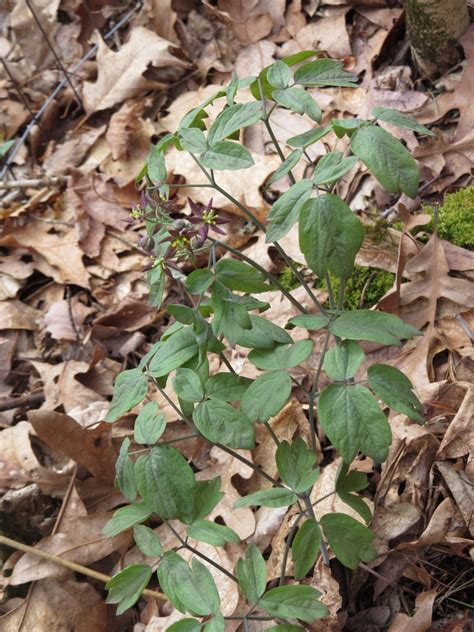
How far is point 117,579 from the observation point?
4.38ft

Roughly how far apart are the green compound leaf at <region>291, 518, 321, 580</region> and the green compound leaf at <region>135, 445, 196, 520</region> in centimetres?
25

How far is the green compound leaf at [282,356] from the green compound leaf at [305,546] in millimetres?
328

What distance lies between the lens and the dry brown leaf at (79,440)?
2.11 metres

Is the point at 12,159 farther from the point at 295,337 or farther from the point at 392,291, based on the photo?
the point at 392,291

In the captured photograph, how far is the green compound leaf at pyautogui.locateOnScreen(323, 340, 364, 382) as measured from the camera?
4.08ft

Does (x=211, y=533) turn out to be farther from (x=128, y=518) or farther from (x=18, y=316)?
(x=18, y=316)

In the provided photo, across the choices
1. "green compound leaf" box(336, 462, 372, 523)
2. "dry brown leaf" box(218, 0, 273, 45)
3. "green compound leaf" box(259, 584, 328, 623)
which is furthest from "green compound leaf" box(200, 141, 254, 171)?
"dry brown leaf" box(218, 0, 273, 45)

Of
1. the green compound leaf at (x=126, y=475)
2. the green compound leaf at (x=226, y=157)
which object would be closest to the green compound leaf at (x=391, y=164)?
the green compound leaf at (x=226, y=157)

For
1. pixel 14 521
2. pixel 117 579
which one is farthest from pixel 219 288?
pixel 14 521

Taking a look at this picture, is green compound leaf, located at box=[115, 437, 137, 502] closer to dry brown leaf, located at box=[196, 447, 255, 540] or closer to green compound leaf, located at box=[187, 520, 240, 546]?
green compound leaf, located at box=[187, 520, 240, 546]

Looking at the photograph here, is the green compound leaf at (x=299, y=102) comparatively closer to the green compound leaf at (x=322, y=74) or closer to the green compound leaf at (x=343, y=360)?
the green compound leaf at (x=322, y=74)

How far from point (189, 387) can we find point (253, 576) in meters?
0.40

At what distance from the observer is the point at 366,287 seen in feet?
7.47

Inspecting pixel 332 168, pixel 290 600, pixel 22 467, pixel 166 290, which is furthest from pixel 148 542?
pixel 166 290
